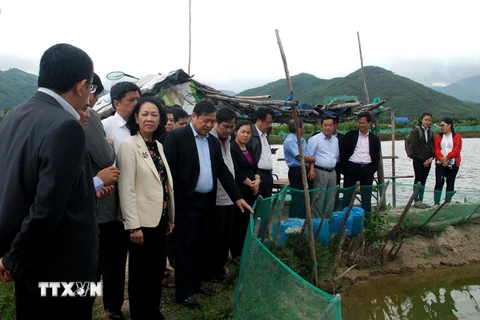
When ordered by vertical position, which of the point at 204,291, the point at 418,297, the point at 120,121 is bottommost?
the point at 418,297

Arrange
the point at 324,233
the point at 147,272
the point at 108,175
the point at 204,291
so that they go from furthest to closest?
the point at 324,233
the point at 204,291
the point at 147,272
the point at 108,175

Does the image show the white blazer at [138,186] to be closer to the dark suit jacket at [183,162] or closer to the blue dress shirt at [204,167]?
the dark suit jacket at [183,162]

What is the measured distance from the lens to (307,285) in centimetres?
245

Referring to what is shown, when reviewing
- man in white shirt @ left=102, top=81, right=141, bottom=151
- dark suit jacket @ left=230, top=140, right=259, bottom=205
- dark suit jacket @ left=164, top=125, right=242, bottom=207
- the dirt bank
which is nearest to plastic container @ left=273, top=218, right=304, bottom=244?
dark suit jacket @ left=230, top=140, right=259, bottom=205

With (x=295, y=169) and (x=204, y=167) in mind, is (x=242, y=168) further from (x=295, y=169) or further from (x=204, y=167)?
(x=295, y=169)

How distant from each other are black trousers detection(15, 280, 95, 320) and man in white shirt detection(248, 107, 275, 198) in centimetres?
336

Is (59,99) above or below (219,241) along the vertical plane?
above

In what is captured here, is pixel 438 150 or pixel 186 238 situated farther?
pixel 438 150

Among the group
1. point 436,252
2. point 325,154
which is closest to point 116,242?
point 325,154

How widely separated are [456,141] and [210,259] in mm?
5564

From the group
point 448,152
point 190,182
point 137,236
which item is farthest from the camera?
point 448,152

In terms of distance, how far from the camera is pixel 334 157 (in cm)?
633

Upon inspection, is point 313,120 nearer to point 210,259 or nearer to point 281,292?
point 210,259

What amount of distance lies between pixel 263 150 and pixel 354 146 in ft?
6.88
